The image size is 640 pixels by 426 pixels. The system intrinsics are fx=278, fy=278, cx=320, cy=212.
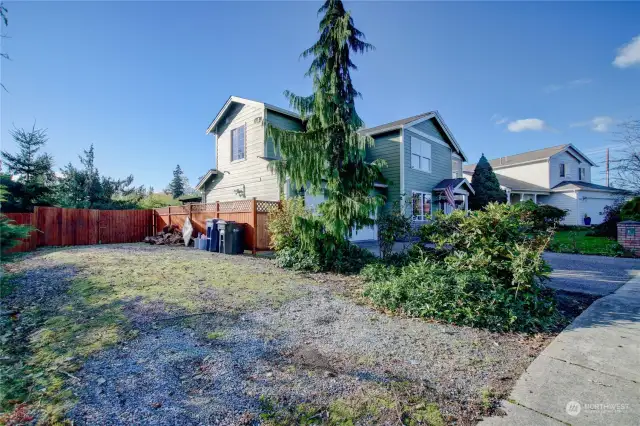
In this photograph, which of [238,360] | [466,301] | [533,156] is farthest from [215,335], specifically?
[533,156]

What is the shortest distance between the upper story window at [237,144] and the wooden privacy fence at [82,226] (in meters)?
6.16

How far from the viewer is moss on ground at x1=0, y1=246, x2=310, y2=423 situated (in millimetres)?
2379

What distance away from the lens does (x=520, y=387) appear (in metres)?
2.40

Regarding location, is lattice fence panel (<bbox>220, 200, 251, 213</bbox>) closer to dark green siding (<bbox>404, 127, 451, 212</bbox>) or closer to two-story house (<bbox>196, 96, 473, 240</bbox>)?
two-story house (<bbox>196, 96, 473, 240</bbox>)

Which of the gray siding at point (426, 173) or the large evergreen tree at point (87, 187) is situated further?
the large evergreen tree at point (87, 187)

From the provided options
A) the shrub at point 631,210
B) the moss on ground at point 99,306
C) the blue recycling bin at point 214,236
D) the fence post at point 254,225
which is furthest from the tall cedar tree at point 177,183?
the shrub at point 631,210

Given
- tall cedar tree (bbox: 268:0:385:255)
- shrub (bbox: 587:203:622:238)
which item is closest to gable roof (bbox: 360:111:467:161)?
tall cedar tree (bbox: 268:0:385:255)

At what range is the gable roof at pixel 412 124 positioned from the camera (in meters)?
14.8

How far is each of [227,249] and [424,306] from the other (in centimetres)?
780

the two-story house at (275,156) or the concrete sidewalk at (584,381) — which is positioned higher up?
the two-story house at (275,156)

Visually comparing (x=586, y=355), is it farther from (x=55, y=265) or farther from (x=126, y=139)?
(x=126, y=139)

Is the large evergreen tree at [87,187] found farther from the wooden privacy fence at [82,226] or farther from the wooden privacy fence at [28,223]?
the wooden privacy fence at [28,223]

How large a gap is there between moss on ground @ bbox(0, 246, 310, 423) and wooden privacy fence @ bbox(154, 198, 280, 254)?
199 centimetres

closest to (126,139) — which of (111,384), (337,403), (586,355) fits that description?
(111,384)
